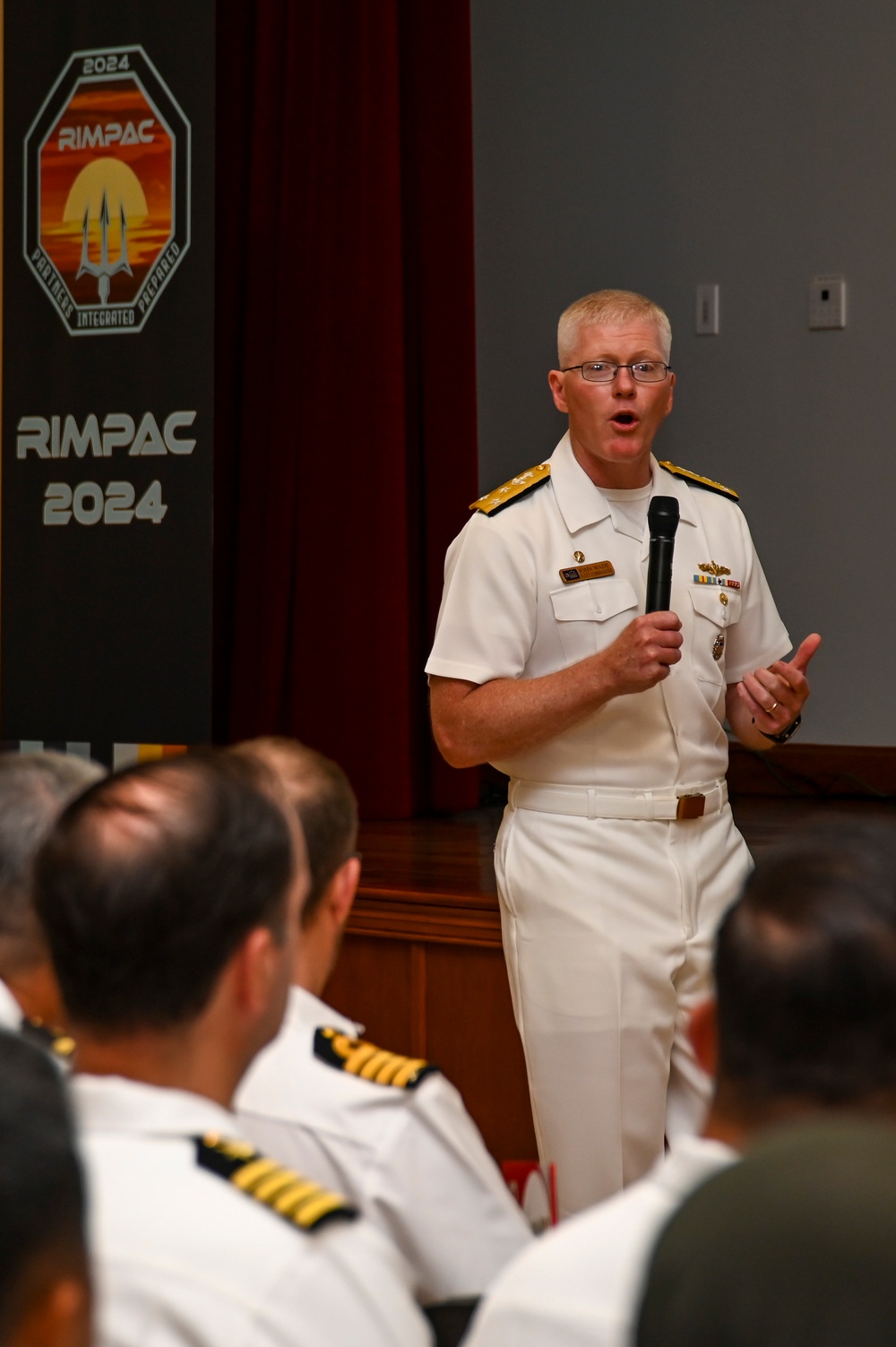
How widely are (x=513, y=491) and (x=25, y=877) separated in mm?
1164

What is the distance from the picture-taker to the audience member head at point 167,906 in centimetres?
102

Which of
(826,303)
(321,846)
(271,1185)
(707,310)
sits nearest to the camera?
(271,1185)

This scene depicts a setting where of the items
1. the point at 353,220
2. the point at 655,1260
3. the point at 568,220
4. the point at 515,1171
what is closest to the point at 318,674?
the point at 353,220

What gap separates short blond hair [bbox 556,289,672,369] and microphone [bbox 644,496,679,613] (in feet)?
1.02

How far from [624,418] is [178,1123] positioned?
4.85 feet

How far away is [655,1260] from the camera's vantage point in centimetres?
51

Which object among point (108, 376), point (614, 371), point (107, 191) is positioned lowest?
point (614, 371)

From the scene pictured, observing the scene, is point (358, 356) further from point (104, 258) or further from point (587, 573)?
point (587, 573)

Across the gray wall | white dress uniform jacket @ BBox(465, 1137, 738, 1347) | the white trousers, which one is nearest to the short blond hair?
the white trousers

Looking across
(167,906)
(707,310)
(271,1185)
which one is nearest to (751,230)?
(707,310)

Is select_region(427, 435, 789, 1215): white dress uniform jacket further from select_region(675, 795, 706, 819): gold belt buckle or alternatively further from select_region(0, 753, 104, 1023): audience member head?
select_region(0, 753, 104, 1023): audience member head

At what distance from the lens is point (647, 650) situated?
6.54ft

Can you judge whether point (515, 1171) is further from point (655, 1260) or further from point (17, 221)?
point (17, 221)

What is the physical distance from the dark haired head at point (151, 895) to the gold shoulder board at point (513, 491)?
1250mm
